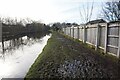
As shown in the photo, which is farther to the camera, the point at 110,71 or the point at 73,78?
the point at 110,71

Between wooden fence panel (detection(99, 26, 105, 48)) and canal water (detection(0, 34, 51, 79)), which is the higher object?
wooden fence panel (detection(99, 26, 105, 48))

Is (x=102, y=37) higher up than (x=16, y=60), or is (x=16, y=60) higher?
(x=102, y=37)

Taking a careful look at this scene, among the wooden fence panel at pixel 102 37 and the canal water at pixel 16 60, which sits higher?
the wooden fence panel at pixel 102 37

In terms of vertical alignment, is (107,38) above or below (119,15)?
below

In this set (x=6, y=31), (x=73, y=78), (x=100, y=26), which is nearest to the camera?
(x=73, y=78)

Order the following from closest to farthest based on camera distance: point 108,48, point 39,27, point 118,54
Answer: point 118,54
point 108,48
point 39,27

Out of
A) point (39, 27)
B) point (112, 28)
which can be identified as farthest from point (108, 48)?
point (39, 27)

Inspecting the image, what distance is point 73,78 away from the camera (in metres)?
6.40

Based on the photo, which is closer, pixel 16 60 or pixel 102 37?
pixel 102 37

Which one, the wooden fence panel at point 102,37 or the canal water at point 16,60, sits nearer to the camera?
the canal water at point 16,60

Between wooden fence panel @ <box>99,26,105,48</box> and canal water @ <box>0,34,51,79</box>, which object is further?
wooden fence panel @ <box>99,26,105,48</box>

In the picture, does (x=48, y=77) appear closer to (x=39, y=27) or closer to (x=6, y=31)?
(x=6, y=31)

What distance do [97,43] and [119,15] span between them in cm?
3873

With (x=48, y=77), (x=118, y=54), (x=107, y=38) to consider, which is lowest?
(x=48, y=77)
